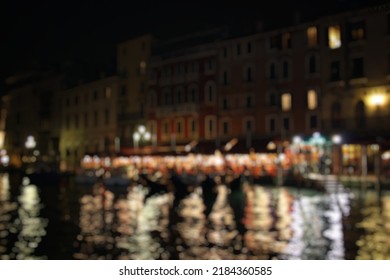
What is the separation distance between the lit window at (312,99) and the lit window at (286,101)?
1.55 m

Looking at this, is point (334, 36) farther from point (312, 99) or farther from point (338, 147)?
point (338, 147)

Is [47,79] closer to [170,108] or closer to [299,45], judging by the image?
[170,108]

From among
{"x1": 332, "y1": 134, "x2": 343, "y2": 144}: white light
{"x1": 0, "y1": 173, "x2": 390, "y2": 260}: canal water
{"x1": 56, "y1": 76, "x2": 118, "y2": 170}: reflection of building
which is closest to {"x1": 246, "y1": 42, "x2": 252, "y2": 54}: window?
{"x1": 332, "y1": 134, "x2": 343, "y2": 144}: white light

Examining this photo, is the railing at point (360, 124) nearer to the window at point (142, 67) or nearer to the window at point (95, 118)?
the window at point (142, 67)

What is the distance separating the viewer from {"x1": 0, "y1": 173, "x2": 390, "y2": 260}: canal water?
1226 cm

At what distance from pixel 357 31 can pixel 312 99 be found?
5558 millimetres

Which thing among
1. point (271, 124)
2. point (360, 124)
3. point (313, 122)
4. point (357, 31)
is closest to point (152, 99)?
point (271, 124)

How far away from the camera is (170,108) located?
147 ft

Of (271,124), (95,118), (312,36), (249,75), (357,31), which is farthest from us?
(95,118)

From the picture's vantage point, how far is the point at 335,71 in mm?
34812

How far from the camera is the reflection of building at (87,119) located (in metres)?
50.4

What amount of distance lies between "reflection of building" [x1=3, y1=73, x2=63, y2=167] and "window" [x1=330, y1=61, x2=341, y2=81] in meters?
31.7
